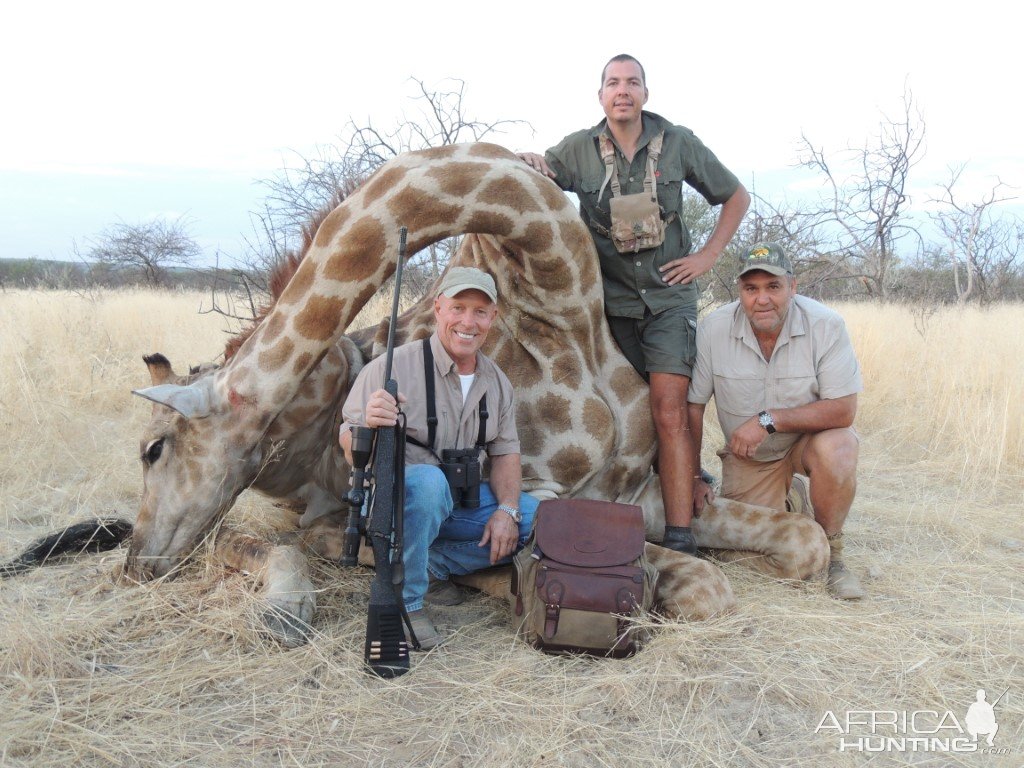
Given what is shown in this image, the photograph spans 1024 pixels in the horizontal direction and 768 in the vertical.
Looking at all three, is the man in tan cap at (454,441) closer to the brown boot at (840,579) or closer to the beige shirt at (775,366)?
the beige shirt at (775,366)

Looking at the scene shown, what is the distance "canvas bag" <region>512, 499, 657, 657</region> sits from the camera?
2994 mm

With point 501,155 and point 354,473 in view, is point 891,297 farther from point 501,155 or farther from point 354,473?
point 354,473

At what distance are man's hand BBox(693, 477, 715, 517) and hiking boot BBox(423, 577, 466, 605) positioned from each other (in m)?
1.22

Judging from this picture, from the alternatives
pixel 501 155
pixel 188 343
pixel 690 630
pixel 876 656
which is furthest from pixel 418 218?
pixel 188 343

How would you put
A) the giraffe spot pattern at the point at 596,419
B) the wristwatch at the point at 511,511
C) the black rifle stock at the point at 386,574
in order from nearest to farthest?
the black rifle stock at the point at 386,574 < the wristwatch at the point at 511,511 < the giraffe spot pattern at the point at 596,419

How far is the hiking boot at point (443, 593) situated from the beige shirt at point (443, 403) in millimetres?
668

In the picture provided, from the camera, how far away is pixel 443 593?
3705mm

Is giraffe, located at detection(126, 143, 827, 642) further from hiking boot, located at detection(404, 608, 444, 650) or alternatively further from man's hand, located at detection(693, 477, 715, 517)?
hiking boot, located at detection(404, 608, 444, 650)

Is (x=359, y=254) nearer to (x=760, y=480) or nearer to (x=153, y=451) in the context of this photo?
(x=153, y=451)

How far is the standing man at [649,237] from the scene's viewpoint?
4.09 meters

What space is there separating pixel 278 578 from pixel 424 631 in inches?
25.2

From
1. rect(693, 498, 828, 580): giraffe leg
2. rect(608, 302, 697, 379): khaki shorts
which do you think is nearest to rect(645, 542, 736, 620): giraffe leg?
rect(693, 498, 828, 580): giraffe leg

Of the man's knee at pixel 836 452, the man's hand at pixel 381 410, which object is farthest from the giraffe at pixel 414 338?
the man's hand at pixel 381 410

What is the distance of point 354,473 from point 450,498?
0.43 m
